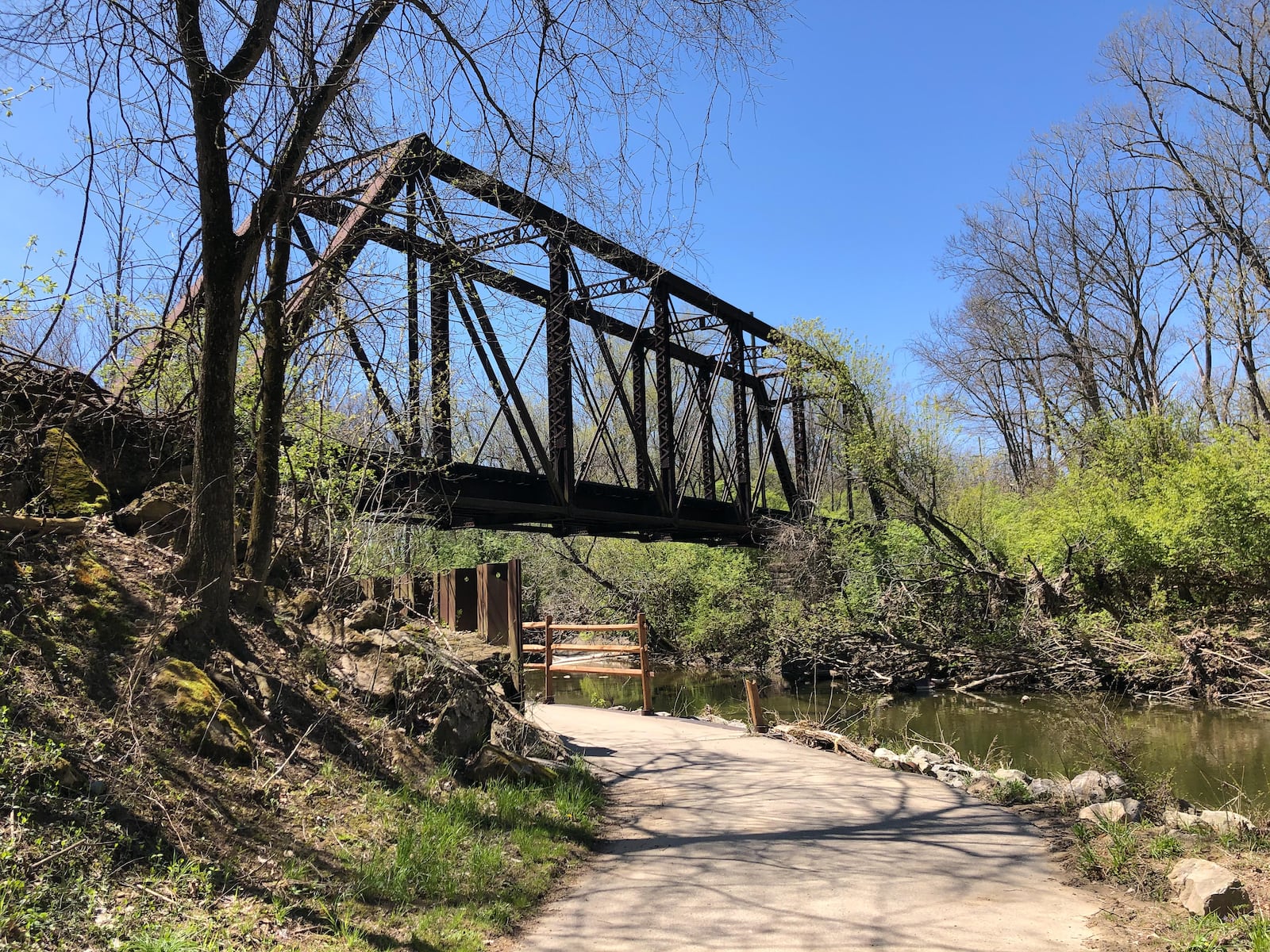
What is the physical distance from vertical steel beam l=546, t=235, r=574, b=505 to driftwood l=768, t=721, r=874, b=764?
19.7 ft

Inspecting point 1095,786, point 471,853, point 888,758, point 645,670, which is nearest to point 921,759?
point 888,758

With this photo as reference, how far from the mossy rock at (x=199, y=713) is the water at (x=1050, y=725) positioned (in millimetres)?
7553

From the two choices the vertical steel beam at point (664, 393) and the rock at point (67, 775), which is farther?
the vertical steel beam at point (664, 393)

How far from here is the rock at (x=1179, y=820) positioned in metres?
6.06

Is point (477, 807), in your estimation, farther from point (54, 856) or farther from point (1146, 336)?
point (1146, 336)

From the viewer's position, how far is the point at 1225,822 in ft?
20.4

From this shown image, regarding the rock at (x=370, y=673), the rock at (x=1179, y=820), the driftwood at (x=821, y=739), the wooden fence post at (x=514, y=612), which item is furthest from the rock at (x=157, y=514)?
the rock at (x=1179, y=820)

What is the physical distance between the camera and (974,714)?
15594 millimetres

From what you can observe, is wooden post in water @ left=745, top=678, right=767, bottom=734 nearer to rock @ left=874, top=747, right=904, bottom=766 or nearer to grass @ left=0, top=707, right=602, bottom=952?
rock @ left=874, top=747, right=904, bottom=766

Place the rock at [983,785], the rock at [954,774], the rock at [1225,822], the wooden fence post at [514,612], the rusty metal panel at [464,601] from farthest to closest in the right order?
the rusty metal panel at [464,601] → the wooden fence post at [514,612] → the rock at [954,774] → the rock at [983,785] → the rock at [1225,822]

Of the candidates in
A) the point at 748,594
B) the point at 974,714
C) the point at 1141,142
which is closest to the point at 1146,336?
the point at 1141,142

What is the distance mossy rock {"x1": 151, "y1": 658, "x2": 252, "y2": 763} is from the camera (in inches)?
176

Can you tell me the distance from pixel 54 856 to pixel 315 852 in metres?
1.35

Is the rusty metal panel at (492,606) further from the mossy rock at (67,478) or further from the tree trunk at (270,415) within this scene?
the mossy rock at (67,478)
